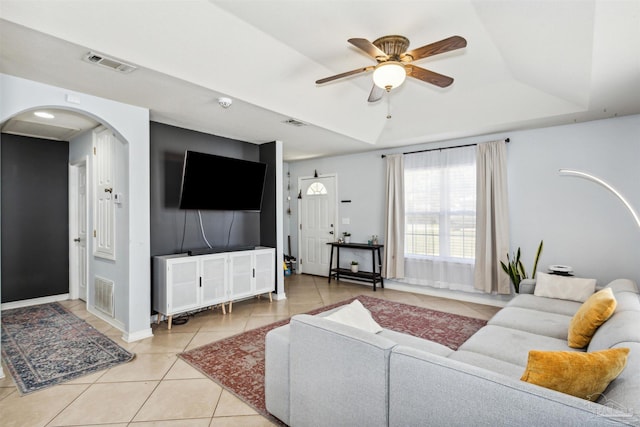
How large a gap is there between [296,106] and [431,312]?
318cm

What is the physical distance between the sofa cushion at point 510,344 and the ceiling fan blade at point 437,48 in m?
2.05

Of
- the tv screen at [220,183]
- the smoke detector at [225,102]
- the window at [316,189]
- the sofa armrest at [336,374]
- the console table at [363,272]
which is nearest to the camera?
the sofa armrest at [336,374]

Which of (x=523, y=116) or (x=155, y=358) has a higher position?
(x=523, y=116)

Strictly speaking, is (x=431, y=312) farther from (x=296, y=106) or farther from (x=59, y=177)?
(x=59, y=177)

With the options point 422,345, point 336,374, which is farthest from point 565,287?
point 336,374

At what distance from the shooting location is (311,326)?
5.83ft

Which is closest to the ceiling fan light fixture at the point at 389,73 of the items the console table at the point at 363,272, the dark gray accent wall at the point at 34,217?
the console table at the point at 363,272

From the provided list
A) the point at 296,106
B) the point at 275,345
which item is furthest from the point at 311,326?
the point at 296,106

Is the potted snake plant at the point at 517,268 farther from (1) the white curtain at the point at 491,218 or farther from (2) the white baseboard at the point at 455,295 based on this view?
(2) the white baseboard at the point at 455,295

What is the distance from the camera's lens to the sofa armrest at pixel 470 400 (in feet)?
3.34

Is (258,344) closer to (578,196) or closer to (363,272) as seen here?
(363,272)

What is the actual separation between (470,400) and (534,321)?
1.95 m

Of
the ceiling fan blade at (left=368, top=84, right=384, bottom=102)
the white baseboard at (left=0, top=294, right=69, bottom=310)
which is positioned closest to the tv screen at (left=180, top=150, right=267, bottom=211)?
the ceiling fan blade at (left=368, top=84, right=384, bottom=102)

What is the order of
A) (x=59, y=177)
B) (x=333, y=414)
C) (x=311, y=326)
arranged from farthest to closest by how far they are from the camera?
(x=59, y=177) → (x=311, y=326) → (x=333, y=414)
